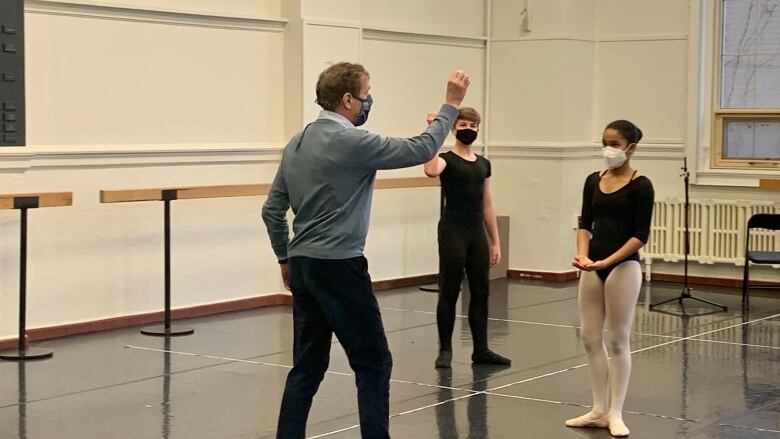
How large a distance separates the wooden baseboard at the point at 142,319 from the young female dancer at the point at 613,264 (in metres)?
4.13

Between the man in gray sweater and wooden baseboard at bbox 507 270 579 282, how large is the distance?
7640 mm

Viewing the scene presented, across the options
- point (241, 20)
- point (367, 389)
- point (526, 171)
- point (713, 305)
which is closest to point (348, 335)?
point (367, 389)

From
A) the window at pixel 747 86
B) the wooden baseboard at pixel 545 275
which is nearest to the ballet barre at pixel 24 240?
the wooden baseboard at pixel 545 275

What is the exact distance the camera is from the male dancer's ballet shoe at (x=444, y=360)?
750 cm

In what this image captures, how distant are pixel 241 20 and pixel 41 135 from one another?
2.14 metres

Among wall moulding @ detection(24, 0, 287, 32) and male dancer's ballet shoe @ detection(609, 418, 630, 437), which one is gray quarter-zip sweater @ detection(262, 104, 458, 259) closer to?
male dancer's ballet shoe @ detection(609, 418, 630, 437)

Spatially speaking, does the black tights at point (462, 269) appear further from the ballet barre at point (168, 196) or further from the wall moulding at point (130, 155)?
the wall moulding at point (130, 155)

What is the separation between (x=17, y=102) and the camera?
26.3 ft

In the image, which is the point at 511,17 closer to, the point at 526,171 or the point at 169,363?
the point at 526,171

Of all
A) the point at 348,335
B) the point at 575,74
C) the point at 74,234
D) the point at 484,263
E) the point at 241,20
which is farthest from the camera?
the point at 575,74

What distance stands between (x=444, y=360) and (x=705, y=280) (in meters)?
5.17

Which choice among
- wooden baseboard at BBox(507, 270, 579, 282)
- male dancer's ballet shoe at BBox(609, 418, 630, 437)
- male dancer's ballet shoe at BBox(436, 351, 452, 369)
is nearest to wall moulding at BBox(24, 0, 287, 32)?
male dancer's ballet shoe at BBox(436, 351, 452, 369)

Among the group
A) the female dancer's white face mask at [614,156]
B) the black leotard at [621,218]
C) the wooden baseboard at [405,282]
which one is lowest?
the wooden baseboard at [405,282]

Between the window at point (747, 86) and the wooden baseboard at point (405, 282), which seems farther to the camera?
the window at point (747, 86)
